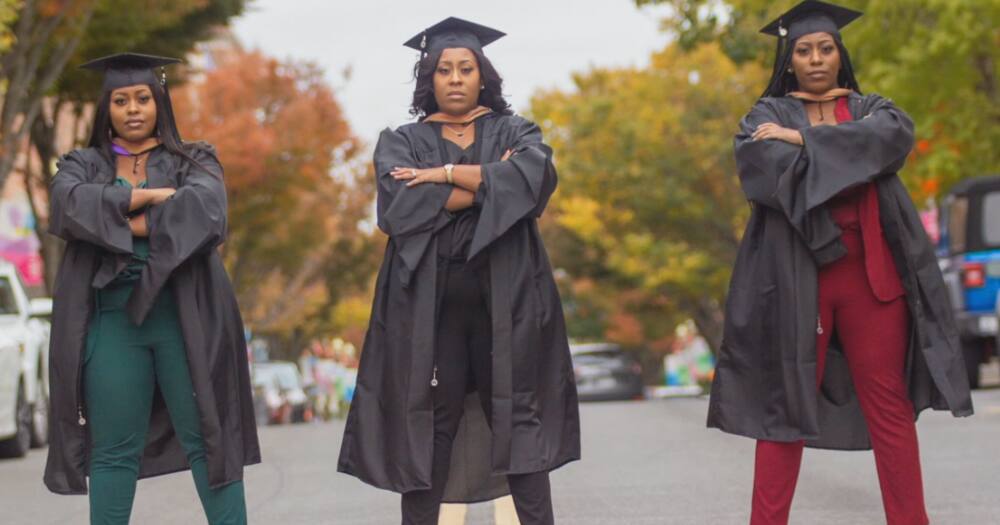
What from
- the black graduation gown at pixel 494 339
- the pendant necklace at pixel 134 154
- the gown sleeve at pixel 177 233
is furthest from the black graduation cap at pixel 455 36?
the pendant necklace at pixel 134 154

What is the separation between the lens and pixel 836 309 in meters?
5.60

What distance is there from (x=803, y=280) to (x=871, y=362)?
13.8 inches

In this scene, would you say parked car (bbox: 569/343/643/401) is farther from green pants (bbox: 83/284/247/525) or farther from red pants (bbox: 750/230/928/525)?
green pants (bbox: 83/284/247/525)

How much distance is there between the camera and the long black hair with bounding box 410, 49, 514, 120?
5.50m

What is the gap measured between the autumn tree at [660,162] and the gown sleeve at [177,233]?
27688 mm

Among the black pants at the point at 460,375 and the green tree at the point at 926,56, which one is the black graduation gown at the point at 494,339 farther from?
the green tree at the point at 926,56

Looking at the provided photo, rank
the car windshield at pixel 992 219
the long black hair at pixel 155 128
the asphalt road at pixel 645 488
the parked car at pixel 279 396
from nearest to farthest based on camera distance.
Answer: the long black hair at pixel 155 128, the asphalt road at pixel 645 488, the car windshield at pixel 992 219, the parked car at pixel 279 396

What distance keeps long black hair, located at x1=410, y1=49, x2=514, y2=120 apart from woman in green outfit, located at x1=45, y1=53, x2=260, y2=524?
72cm

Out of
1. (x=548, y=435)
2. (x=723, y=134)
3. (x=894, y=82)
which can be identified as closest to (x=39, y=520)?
(x=548, y=435)

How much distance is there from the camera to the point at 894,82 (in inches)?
838

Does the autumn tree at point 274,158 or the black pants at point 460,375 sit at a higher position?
the autumn tree at point 274,158

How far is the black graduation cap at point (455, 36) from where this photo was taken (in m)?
5.49

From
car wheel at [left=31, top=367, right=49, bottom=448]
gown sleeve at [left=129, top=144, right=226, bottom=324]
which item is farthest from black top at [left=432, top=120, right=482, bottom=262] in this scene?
car wheel at [left=31, top=367, right=49, bottom=448]

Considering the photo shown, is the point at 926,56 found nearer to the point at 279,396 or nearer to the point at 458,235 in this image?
the point at 279,396
